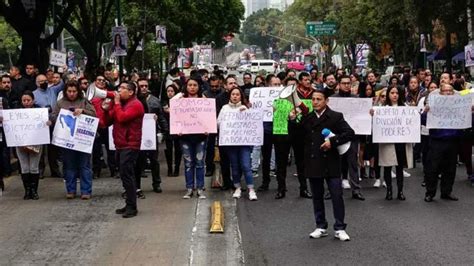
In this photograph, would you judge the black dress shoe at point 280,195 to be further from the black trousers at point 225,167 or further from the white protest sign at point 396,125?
the white protest sign at point 396,125

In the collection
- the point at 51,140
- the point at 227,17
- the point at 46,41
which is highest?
the point at 227,17

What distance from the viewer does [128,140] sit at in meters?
10.1

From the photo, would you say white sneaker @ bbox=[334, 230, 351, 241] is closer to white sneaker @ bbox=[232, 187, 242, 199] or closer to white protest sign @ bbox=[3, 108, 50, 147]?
white sneaker @ bbox=[232, 187, 242, 199]

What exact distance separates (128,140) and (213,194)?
2333mm

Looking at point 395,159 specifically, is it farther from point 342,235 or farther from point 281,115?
point 342,235

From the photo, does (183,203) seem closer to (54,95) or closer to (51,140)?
(51,140)

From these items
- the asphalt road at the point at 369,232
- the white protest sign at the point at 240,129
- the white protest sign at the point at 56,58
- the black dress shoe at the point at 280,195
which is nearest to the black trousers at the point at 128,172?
the asphalt road at the point at 369,232

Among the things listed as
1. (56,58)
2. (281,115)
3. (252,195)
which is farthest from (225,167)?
(56,58)

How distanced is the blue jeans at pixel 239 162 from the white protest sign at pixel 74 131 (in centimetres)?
215

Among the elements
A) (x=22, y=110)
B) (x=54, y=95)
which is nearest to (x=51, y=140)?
(x=22, y=110)

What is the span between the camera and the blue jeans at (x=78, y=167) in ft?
37.5

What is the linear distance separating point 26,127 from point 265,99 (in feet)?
13.0

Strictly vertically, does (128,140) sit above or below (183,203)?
above

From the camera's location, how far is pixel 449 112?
1127cm
